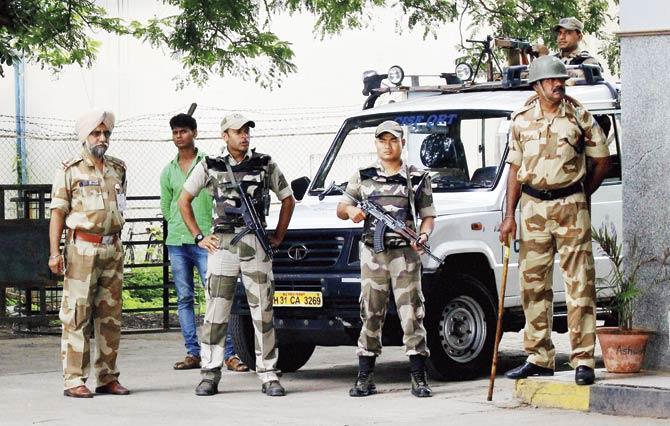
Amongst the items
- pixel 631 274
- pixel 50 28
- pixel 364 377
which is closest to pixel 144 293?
pixel 50 28

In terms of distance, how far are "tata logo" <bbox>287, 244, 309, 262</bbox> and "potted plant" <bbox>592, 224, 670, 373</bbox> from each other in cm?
225

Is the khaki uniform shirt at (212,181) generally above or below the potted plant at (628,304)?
above

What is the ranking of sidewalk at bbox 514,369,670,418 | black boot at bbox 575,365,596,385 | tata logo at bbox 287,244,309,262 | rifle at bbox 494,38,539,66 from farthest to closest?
rifle at bbox 494,38,539,66 → tata logo at bbox 287,244,309,262 → black boot at bbox 575,365,596,385 → sidewalk at bbox 514,369,670,418

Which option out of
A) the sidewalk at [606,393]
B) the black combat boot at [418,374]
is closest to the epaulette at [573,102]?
the sidewalk at [606,393]

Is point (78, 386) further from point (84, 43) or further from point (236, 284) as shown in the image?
point (84, 43)

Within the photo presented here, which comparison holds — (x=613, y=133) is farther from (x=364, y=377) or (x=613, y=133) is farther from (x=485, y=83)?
(x=364, y=377)

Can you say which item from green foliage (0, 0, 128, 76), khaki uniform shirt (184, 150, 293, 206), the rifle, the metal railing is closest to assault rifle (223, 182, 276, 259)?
khaki uniform shirt (184, 150, 293, 206)

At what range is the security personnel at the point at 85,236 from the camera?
10.2 metres

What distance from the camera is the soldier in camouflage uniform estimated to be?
1043cm

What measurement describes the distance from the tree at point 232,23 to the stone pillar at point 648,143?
6775 millimetres

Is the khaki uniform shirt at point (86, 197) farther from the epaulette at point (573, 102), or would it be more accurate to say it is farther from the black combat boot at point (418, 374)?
the epaulette at point (573, 102)

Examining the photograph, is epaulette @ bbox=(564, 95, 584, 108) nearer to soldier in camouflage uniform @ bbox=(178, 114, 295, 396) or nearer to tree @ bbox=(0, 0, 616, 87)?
soldier in camouflage uniform @ bbox=(178, 114, 295, 396)

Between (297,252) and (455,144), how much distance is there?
5.08ft

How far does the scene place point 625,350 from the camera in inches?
372
